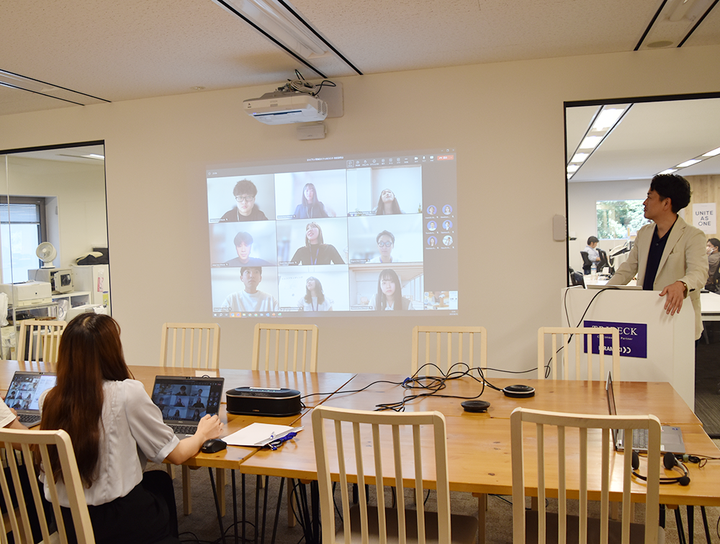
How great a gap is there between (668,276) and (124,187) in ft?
15.1

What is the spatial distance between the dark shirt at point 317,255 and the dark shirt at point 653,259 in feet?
7.60

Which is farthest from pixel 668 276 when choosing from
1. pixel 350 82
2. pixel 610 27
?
pixel 350 82

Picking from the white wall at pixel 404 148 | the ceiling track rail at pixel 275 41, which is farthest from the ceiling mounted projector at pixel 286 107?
the white wall at pixel 404 148

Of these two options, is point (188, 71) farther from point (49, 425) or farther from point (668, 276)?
point (668, 276)

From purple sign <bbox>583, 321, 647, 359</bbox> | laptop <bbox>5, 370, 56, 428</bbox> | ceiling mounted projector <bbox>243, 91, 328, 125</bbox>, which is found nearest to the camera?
laptop <bbox>5, 370, 56, 428</bbox>

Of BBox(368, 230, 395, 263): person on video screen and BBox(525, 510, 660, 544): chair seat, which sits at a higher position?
BBox(368, 230, 395, 263): person on video screen

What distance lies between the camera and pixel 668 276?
131 inches

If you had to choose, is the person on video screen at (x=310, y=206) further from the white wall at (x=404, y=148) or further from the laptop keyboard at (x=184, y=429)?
the laptop keyboard at (x=184, y=429)

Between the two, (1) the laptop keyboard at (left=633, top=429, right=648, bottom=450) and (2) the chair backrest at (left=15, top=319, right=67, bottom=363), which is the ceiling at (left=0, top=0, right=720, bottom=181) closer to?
(2) the chair backrest at (left=15, top=319, right=67, bottom=363)

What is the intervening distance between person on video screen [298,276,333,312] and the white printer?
308 cm

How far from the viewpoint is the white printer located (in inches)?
222

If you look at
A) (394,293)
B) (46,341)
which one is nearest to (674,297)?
(394,293)

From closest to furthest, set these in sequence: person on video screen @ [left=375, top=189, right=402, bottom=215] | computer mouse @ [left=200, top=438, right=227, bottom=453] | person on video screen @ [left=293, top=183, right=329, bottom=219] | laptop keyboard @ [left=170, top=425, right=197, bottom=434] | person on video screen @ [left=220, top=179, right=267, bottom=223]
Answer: computer mouse @ [left=200, top=438, right=227, bottom=453] → laptop keyboard @ [left=170, top=425, right=197, bottom=434] → person on video screen @ [left=375, top=189, right=402, bottom=215] → person on video screen @ [left=293, top=183, right=329, bottom=219] → person on video screen @ [left=220, top=179, right=267, bottom=223]

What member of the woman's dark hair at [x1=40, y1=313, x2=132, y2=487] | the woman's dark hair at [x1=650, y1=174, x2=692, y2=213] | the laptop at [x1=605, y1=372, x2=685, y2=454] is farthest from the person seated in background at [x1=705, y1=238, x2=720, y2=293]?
the woman's dark hair at [x1=40, y1=313, x2=132, y2=487]
